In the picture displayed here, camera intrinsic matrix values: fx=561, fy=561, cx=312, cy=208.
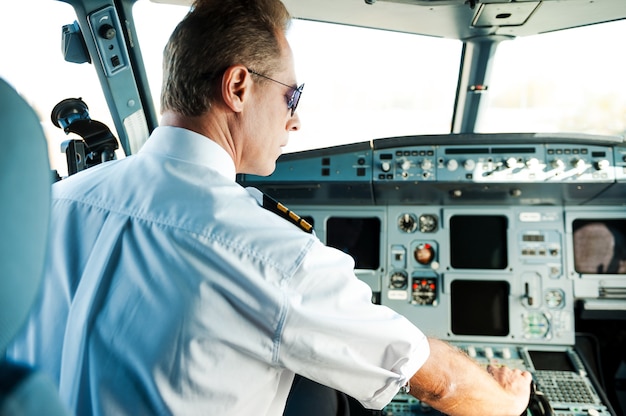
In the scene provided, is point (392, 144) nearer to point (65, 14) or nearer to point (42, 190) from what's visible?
point (65, 14)

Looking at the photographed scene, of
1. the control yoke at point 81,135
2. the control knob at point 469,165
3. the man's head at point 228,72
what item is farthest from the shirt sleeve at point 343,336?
the control knob at point 469,165

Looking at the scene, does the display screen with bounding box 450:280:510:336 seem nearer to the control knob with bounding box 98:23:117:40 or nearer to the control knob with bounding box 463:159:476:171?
the control knob with bounding box 463:159:476:171

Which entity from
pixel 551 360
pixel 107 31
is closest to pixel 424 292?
pixel 551 360

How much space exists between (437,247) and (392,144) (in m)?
0.77

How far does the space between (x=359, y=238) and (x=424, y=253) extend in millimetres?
427

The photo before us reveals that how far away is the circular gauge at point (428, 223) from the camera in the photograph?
3.57 m

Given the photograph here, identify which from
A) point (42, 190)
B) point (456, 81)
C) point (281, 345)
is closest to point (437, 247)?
point (456, 81)

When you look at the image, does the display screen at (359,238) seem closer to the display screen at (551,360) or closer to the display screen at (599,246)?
the display screen at (551,360)

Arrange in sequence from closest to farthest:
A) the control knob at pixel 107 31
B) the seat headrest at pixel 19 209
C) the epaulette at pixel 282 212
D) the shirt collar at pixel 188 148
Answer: the seat headrest at pixel 19 209 < the shirt collar at pixel 188 148 < the epaulette at pixel 282 212 < the control knob at pixel 107 31

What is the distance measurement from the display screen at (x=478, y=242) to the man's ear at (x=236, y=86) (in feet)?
8.52

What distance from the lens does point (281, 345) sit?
2.92 ft

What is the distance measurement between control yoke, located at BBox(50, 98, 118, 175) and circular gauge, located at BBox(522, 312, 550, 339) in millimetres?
2545

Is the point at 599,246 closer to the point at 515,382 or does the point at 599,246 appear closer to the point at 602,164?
the point at 602,164

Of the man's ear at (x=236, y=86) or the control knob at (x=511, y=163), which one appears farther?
the control knob at (x=511, y=163)
